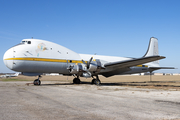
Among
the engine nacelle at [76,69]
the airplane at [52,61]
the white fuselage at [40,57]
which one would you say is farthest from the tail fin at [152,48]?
the engine nacelle at [76,69]

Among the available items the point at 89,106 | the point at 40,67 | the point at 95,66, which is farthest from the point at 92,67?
the point at 89,106

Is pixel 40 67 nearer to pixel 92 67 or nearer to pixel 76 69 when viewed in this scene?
pixel 76 69

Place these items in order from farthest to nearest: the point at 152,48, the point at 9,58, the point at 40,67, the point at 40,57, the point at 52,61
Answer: the point at 152,48 → the point at 52,61 → the point at 40,67 → the point at 40,57 → the point at 9,58

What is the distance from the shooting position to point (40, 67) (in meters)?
21.4

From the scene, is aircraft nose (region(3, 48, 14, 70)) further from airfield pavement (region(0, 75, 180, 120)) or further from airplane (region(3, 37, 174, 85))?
airfield pavement (region(0, 75, 180, 120))

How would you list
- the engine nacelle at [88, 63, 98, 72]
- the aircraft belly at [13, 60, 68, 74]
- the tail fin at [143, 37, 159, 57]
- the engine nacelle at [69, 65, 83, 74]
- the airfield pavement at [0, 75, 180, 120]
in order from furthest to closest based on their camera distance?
the tail fin at [143, 37, 159, 57], the engine nacelle at [69, 65, 83, 74], the engine nacelle at [88, 63, 98, 72], the aircraft belly at [13, 60, 68, 74], the airfield pavement at [0, 75, 180, 120]

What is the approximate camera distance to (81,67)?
75.6 ft

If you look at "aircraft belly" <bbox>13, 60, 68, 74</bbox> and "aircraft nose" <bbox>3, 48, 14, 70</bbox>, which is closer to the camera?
"aircraft nose" <bbox>3, 48, 14, 70</bbox>

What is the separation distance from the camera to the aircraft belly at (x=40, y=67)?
66.4 ft

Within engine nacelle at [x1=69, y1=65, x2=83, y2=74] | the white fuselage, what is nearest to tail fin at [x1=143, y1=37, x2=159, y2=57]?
the white fuselage

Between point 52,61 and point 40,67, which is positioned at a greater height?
point 52,61

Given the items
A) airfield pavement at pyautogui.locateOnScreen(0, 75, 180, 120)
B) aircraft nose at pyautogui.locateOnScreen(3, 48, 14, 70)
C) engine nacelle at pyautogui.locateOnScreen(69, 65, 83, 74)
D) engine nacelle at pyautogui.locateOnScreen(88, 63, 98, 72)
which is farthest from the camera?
engine nacelle at pyautogui.locateOnScreen(69, 65, 83, 74)

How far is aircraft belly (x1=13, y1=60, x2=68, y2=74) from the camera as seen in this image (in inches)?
796

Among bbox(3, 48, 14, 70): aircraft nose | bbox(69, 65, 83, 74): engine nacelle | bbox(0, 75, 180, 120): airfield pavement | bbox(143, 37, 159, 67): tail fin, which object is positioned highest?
bbox(143, 37, 159, 67): tail fin
